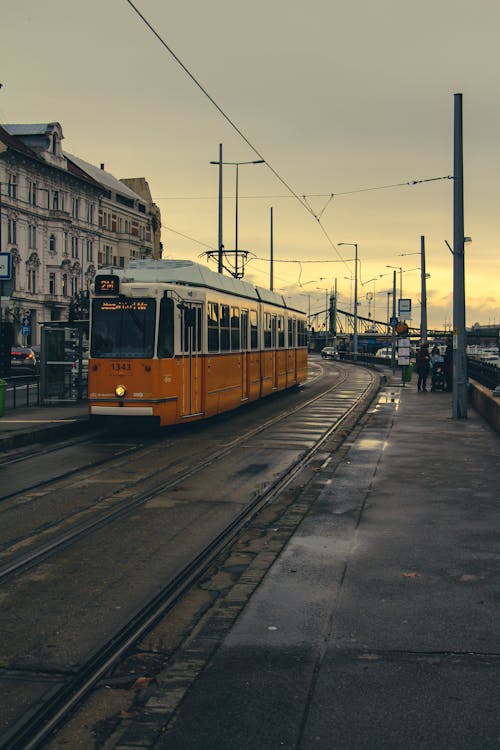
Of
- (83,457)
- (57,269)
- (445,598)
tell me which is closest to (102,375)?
(83,457)

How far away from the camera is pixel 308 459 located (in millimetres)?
14852

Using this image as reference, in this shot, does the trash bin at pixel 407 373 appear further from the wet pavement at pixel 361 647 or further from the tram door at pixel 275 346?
the wet pavement at pixel 361 647

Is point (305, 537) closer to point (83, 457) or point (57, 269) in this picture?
point (83, 457)

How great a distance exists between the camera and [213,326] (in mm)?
20156

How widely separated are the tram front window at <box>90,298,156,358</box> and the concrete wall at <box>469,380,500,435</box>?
281 inches

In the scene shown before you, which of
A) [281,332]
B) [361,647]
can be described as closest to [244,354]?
[281,332]

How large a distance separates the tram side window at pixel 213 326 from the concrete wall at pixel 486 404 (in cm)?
600

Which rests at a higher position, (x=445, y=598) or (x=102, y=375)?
(x=102, y=375)

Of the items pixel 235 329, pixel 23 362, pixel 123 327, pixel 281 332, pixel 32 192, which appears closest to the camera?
pixel 123 327

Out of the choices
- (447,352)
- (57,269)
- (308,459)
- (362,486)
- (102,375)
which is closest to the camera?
(362,486)

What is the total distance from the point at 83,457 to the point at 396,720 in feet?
36.5

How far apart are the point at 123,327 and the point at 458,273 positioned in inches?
342

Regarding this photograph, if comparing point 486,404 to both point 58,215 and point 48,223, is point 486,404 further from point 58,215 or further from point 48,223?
point 58,215

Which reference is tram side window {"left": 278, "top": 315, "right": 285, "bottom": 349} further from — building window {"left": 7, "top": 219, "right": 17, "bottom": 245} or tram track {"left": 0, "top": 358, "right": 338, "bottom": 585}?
building window {"left": 7, "top": 219, "right": 17, "bottom": 245}
